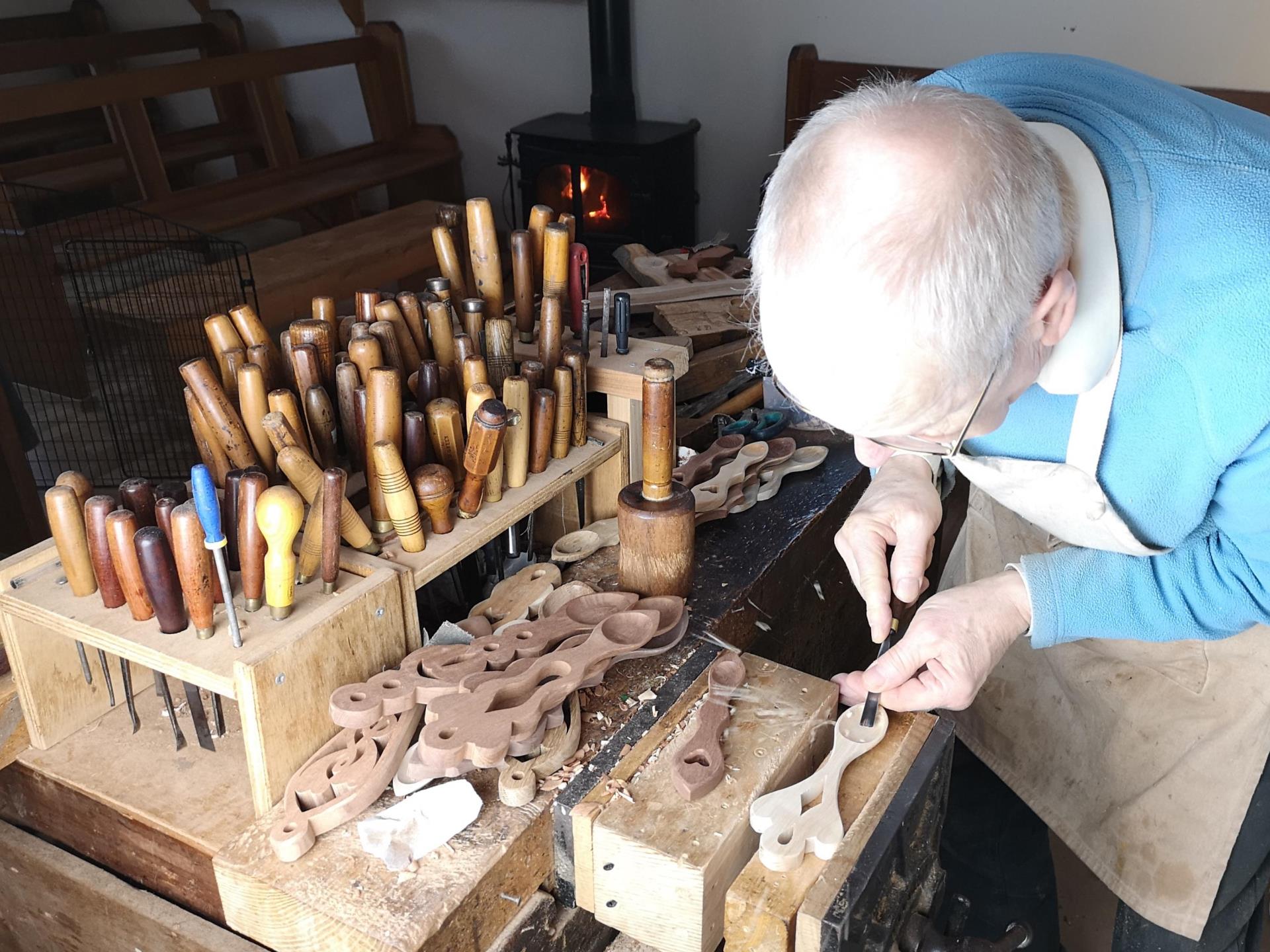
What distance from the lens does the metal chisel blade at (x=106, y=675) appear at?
1.31 meters

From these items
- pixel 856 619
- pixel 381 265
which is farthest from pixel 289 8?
pixel 856 619

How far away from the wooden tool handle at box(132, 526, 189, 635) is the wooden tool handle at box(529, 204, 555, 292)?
726 mm

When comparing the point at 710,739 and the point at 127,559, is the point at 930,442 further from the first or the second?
the point at 127,559

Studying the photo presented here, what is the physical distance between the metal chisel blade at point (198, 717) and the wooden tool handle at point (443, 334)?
0.52 metres

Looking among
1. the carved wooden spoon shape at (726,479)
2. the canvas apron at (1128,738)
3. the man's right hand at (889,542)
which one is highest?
the man's right hand at (889,542)

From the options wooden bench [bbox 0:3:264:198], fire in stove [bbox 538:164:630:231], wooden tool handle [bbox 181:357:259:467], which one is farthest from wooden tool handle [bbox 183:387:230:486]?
wooden bench [bbox 0:3:264:198]

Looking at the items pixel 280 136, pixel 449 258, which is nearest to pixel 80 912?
pixel 449 258

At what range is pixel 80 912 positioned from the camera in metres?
1.37

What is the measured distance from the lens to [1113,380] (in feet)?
3.54

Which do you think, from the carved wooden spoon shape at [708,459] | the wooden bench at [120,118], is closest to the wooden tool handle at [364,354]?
the carved wooden spoon shape at [708,459]

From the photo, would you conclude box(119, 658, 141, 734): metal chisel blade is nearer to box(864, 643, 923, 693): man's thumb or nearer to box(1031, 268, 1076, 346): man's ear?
box(864, 643, 923, 693): man's thumb

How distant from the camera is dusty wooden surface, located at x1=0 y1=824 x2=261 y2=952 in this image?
1.25 meters

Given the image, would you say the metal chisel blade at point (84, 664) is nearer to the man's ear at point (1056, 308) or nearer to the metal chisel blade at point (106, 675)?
the metal chisel blade at point (106, 675)

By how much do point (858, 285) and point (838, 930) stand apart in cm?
55
